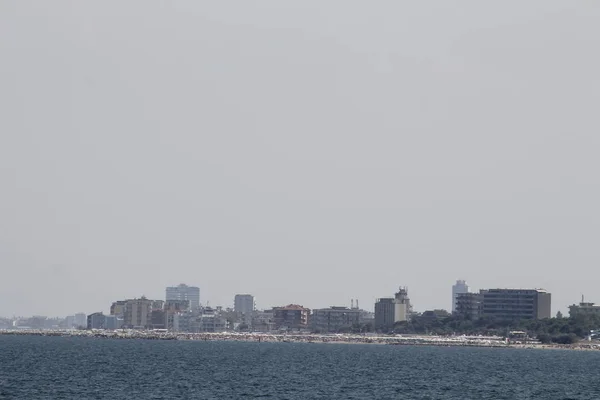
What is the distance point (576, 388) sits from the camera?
360 ft

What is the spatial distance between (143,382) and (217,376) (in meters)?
14.8

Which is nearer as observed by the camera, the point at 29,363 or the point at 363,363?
the point at 29,363

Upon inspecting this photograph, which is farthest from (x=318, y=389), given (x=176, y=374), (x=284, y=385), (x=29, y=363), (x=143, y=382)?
(x=29, y=363)

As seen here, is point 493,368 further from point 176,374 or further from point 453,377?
point 176,374

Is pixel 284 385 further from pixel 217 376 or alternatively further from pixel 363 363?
pixel 363 363

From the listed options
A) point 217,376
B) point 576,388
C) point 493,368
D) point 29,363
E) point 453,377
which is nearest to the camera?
point 576,388

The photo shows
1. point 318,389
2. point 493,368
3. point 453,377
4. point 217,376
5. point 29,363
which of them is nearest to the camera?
point 318,389

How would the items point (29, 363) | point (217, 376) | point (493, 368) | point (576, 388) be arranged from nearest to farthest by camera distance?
1. point (576, 388)
2. point (217, 376)
3. point (29, 363)
4. point (493, 368)

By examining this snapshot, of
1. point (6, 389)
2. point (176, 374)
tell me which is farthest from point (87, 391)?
point (176, 374)

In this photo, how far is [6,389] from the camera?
92125 millimetres

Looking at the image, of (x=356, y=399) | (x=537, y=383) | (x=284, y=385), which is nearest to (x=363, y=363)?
(x=537, y=383)

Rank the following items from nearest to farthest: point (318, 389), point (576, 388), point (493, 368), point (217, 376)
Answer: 1. point (318, 389)
2. point (576, 388)
3. point (217, 376)
4. point (493, 368)

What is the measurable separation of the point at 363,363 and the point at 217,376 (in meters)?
47.7

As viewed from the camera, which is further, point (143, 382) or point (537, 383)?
point (537, 383)
